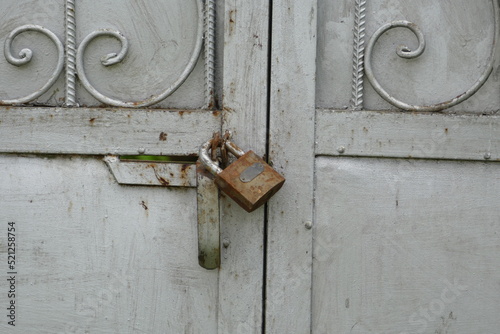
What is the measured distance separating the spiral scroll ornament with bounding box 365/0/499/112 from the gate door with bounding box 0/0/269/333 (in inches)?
9.1

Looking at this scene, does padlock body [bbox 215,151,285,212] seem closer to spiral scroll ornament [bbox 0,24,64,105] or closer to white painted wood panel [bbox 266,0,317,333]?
white painted wood panel [bbox 266,0,317,333]

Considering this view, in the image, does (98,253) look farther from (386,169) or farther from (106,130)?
(386,169)

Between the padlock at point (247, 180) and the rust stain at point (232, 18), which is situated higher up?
the rust stain at point (232, 18)

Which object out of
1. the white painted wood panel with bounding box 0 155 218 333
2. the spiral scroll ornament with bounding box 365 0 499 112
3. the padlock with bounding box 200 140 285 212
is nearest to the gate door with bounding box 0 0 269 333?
the white painted wood panel with bounding box 0 155 218 333

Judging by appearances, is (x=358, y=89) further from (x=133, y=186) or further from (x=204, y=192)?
(x=133, y=186)

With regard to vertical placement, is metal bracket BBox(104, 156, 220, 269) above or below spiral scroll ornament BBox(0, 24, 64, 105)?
below

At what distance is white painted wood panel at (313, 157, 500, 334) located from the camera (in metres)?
0.98

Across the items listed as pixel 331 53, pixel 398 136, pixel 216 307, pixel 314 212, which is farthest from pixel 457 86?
pixel 216 307

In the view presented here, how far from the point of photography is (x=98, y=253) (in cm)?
101

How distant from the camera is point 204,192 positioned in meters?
0.89

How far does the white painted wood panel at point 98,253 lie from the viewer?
3.27 feet

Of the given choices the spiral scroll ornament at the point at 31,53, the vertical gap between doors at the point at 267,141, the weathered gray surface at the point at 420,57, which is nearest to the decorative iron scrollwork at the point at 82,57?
the spiral scroll ornament at the point at 31,53

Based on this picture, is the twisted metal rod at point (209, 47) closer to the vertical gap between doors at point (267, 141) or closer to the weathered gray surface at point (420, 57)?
the vertical gap between doors at point (267, 141)

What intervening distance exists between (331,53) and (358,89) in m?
0.09
